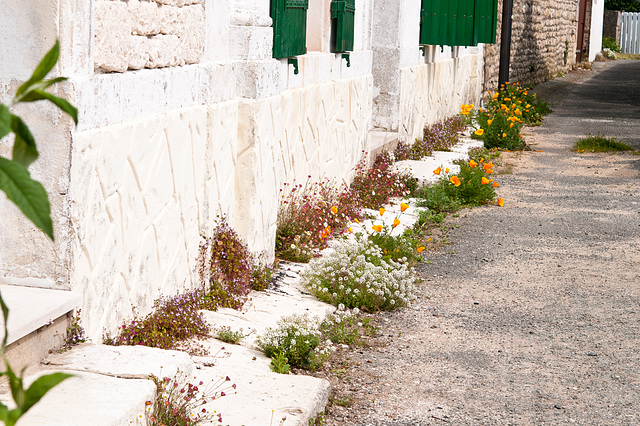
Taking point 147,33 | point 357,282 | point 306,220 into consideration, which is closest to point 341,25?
point 306,220

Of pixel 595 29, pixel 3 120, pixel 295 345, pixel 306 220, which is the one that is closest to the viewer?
pixel 3 120

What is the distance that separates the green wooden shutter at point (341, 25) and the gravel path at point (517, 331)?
5.97 feet

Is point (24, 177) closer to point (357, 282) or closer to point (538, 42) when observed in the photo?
point (357, 282)

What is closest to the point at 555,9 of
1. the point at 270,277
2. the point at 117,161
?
the point at 270,277

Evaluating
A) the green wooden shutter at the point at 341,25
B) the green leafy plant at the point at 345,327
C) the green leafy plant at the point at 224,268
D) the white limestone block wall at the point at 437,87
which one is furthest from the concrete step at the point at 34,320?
the white limestone block wall at the point at 437,87

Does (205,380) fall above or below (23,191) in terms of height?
below

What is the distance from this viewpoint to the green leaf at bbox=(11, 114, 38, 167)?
529 mm

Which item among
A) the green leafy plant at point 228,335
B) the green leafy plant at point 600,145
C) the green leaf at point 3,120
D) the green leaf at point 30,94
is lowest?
the green leafy plant at point 228,335

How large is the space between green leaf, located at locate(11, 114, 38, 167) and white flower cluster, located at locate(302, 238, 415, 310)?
12.8 feet

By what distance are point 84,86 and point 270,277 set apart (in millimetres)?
2141

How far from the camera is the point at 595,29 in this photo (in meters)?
30.1

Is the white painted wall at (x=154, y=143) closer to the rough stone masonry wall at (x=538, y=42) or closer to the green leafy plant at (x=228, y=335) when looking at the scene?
the green leafy plant at (x=228, y=335)

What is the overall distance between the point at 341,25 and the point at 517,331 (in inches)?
120

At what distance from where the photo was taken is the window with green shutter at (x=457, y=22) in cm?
962
